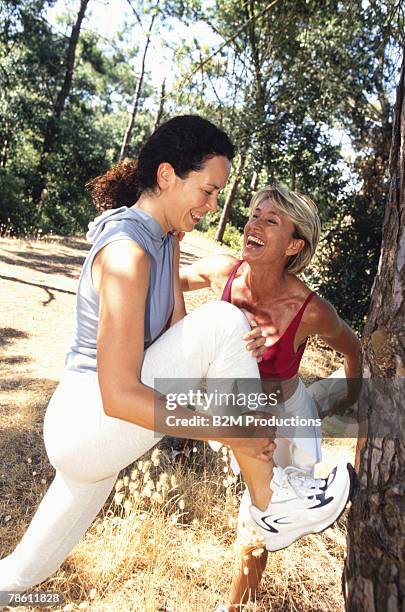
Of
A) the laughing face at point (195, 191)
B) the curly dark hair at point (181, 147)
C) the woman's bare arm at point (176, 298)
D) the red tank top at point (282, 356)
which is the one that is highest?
the curly dark hair at point (181, 147)

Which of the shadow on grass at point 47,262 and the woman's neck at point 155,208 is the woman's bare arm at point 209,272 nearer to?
the woman's neck at point 155,208

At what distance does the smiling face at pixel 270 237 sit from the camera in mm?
2768

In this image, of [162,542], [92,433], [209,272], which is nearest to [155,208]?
[92,433]

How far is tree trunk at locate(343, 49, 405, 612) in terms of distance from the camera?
5.95ft

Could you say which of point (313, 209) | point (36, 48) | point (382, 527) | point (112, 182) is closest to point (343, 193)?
point (313, 209)

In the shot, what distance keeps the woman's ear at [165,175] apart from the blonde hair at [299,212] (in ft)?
2.82

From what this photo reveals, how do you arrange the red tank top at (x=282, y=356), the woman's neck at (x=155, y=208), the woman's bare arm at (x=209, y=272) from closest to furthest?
the woman's neck at (x=155, y=208) → the red tank top at (x=282, y=356) → the woman's bare arm at (x=209, y=272)

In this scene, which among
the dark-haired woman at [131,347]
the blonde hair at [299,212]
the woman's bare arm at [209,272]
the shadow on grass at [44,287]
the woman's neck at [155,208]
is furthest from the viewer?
the shadow on grass at [44,287]

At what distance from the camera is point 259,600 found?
2.31 m

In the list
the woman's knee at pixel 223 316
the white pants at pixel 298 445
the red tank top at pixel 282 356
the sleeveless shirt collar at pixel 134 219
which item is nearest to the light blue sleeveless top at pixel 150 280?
the sleeveless shirt collar at pixel 134 219

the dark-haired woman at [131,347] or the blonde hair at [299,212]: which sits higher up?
the blonde hair at [299,212]

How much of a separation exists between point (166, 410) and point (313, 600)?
1.28 meters

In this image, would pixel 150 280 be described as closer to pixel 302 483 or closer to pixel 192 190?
pixel 192 190

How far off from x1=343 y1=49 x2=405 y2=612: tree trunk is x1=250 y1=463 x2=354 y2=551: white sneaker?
0.07 meters
